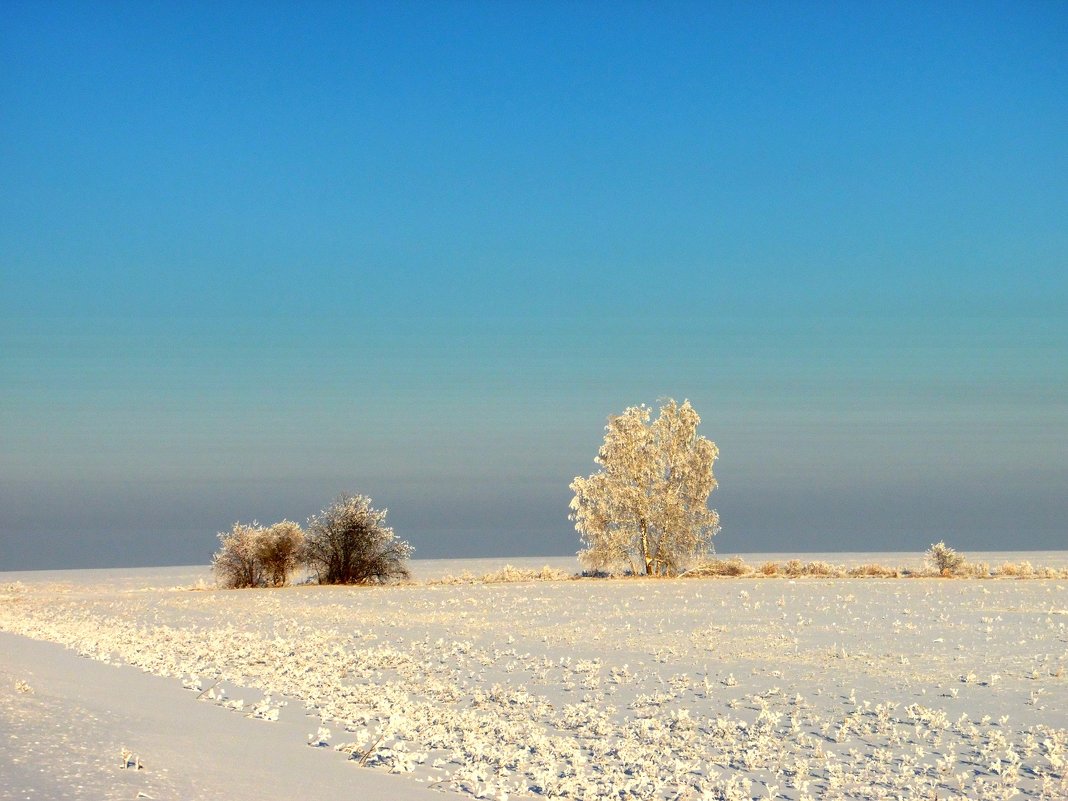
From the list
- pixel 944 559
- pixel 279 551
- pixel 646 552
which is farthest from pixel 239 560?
pixel 944 559

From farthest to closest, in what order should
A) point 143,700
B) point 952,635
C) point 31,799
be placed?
point 952,635 < point 143,700 < point 31,799

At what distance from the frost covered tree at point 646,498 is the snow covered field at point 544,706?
716 inches

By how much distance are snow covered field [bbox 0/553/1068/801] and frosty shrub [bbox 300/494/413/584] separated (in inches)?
659

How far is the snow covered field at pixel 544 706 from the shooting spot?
841 centimetres

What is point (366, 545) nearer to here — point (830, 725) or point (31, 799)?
point (830, 725)

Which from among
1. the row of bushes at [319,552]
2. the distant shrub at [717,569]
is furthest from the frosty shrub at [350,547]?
the distant shrub at [717,569]

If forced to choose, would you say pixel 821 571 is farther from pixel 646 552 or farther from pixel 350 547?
pixel 350 547

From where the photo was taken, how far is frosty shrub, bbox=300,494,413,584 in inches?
1656

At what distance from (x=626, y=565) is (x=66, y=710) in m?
36.3

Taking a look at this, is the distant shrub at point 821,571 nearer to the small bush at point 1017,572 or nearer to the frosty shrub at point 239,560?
the small bush at point 1017,572

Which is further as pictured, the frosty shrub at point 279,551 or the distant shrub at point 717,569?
the distant shrub at point 717,569

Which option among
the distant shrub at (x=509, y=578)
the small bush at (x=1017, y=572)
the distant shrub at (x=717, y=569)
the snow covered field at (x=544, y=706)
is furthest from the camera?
the distant shrub at (x=717, y=569)

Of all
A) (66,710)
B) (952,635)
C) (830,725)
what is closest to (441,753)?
(66,710)

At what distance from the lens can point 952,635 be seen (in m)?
19.7
